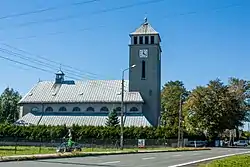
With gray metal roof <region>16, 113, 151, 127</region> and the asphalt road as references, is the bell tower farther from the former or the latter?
the asphalt road

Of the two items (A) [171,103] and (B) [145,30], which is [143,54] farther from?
(A) [171,103]

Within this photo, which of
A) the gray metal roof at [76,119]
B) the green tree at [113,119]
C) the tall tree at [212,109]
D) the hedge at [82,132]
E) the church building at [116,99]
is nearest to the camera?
the hedge at [82,132]

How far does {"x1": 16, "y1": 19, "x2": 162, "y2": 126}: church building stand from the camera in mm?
84125

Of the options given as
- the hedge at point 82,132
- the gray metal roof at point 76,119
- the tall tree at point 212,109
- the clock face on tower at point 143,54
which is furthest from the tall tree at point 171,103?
the hedge at point 82,132

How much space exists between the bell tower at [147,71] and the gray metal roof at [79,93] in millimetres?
2139

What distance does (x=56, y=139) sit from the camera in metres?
73.1

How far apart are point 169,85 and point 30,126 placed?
1857 inches

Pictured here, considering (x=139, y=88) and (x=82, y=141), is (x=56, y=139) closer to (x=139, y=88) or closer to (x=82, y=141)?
(x=82, y=141)

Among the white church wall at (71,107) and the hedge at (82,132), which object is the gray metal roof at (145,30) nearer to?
the white church wall at (71,107)

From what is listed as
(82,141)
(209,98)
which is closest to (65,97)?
(82,141)

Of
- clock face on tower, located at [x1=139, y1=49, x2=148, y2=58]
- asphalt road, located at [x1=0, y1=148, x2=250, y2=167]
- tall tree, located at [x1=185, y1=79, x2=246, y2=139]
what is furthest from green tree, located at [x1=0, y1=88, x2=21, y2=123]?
asphalt road, located at [x1=0, y1=148, x2=250, y2=167]

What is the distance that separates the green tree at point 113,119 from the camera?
7850 cm

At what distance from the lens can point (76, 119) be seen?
8531cm

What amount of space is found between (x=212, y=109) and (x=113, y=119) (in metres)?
18.0
